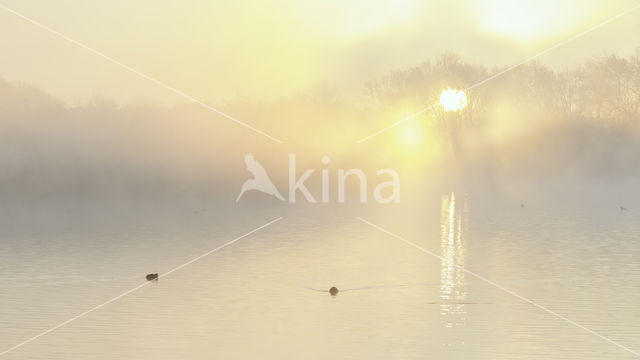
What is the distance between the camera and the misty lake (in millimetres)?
30016

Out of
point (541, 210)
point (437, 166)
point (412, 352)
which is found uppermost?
point (437, 166)

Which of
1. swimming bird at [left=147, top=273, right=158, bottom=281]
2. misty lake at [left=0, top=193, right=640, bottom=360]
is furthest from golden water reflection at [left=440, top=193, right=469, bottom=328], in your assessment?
swimming bird at [left=147, top=273, right=158, bottom=281]

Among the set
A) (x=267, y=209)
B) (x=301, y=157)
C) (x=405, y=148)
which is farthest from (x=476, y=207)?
(x=301, y=157)

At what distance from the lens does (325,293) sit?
42.7 meters

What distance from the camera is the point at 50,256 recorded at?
205 ft

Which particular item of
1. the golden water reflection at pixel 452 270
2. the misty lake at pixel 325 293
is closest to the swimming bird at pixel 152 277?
the misty lake at pixel 325 293

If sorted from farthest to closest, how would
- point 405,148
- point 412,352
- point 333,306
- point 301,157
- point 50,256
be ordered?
point 301,157 < point 405,148 < point 50,256 < point 333,306 < point 412,352

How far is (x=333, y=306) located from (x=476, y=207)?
82657mm

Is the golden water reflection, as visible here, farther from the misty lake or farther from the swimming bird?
the swimming bird

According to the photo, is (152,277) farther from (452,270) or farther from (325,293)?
(452,270)

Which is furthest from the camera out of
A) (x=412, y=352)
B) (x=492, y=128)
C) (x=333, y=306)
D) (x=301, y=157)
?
(x=301, y=157)

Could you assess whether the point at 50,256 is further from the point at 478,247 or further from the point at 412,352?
the point at 412,352

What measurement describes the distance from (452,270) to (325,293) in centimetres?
1122

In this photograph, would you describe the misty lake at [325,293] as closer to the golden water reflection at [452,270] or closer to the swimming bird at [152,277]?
the golden water reflection at [452,270]
